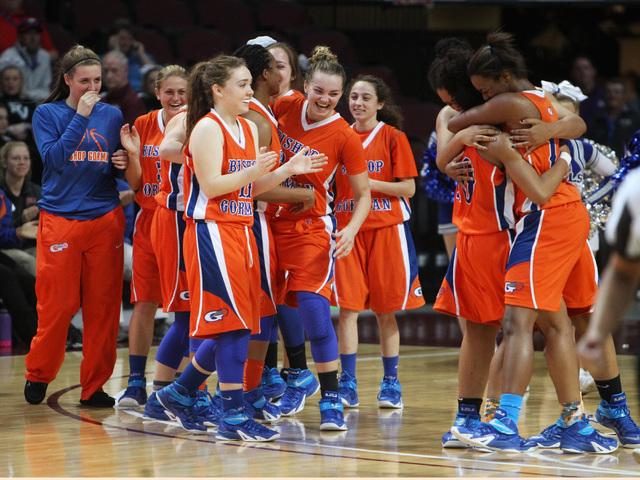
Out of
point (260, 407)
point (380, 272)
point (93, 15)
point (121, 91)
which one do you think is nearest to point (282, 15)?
point (93, 15)

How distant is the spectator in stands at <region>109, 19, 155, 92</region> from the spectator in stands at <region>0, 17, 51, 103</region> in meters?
0.77

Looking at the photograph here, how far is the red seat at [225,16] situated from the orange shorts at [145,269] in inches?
309

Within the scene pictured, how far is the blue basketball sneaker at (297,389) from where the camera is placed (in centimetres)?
538

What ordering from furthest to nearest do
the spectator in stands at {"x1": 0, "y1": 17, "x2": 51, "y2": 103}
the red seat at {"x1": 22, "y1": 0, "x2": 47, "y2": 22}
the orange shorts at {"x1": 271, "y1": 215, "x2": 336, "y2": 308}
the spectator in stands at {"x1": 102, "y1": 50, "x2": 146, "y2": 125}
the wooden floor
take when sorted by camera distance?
1. the red seat at {"x1": 22, "y1": 0, "x2": 47, "y2": 22}
2. the spectator in stands at {"x1": 0, "y1": 17, "x2": 51, "y2": 103}
3. the spectator in stands at {"x1": 102, "y1": 50, "x2": 146, "y2": 125}
4. the orange shorts at {"x1": 271, "y1": 215, "x2": 336, "y2": 308}
5. the wooden floor

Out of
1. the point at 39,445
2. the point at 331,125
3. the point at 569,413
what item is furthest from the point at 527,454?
the point at 39,445

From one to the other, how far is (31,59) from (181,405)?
21.2 ft

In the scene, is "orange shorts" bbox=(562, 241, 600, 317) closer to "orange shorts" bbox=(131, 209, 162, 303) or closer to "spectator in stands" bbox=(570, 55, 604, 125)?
"orange shorts" bbox=(131, 209, 162, 303)

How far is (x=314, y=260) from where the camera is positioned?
4941 mm

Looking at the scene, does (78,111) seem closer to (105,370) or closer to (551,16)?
(105,370)

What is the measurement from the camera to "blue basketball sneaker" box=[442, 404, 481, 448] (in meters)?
4.43

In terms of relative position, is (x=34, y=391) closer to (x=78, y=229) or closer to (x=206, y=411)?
(x=78, y=229)

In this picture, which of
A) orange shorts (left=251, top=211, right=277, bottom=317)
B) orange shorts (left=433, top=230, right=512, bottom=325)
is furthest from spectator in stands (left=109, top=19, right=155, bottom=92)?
orange shorts (left=433, top=230, right=512, bottom=325)

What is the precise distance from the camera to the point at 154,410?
5.11 metres

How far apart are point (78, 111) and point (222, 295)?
5.42 feet
